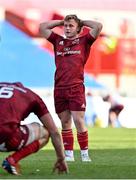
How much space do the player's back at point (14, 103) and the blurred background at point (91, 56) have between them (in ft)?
25.4

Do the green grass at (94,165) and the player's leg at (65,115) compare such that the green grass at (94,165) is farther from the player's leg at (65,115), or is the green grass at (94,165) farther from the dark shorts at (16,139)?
the dark shorts at (16,139)

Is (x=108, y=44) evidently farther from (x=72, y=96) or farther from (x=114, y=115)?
(x=72, y=96)

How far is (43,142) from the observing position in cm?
823

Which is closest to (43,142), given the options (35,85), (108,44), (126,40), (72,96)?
(72,96)

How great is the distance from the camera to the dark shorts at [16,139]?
26.2ft

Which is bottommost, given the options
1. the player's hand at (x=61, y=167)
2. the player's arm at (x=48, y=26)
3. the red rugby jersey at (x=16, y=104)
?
the player's hand at (x=61, y=167)

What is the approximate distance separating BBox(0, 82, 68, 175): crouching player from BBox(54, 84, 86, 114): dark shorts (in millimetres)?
2551

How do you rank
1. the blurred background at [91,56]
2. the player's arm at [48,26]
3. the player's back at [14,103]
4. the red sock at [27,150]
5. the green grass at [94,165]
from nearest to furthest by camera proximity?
1. the player's back at [14,103]
2. the red sock at [27,150]
3. the green grass at [94,165]
4. the player's arm at [48,26]
5. the blurred background at [91,56]

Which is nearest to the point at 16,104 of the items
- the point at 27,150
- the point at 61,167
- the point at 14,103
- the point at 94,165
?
the point at 14,103

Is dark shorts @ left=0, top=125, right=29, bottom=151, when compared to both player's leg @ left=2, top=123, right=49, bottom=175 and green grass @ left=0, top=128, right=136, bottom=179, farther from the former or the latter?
green grass @ left=0, top=128, right=136, bottom=179

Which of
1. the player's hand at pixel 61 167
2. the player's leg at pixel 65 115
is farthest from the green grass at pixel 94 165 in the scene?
the player's leg at pixel 65 115

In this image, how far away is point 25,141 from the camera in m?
8.10

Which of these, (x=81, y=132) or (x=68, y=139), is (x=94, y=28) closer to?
(x=81, y=132)

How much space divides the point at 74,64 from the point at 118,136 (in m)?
8.14
